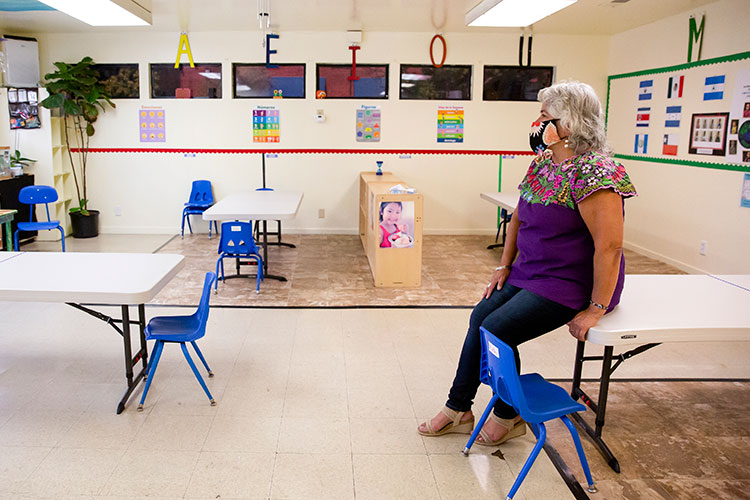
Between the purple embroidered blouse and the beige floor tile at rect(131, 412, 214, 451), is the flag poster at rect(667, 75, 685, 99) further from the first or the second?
the beige floor tile at rect(131, 412, 214, 451)

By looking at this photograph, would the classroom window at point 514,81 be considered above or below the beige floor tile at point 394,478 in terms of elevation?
above

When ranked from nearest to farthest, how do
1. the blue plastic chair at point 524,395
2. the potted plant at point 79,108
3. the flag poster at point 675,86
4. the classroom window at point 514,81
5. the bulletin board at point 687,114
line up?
1. the blue plastic chair at point 524,395
2. the bulletin board at point 687,114
3. the flag poster at point 675,86
4. the potted plant at point 79,108
5. the classroom window at point 514,81

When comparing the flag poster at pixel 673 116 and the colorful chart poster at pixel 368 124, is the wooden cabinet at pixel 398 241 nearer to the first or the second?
the colorful chart poster at pixel 368 124

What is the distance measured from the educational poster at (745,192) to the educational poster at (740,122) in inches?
6.0

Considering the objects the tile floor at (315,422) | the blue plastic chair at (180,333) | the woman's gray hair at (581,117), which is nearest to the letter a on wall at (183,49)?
the tile floor at (315,422)

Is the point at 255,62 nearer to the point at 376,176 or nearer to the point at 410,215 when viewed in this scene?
the point at 376,176

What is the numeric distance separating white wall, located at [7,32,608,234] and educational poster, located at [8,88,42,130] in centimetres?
74

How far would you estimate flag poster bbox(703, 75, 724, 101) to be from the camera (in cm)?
573

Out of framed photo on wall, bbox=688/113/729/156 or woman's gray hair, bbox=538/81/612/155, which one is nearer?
woman's gray hair, bbox=538/81/612/155

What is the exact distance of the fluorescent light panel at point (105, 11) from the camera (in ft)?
15.7

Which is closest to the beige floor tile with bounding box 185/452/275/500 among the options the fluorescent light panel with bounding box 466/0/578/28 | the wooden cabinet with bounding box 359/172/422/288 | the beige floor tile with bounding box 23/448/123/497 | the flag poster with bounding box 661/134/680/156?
the beige floor tile with bounding box 23/448/123/497

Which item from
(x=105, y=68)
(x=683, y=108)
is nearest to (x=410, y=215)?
(x=683, y=108)

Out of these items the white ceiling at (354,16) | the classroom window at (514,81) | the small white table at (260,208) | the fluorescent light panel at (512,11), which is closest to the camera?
the fluorescent light panel at (512,11)

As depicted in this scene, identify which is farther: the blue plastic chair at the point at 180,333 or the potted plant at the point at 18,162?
the potted plant at the point at 18,162
